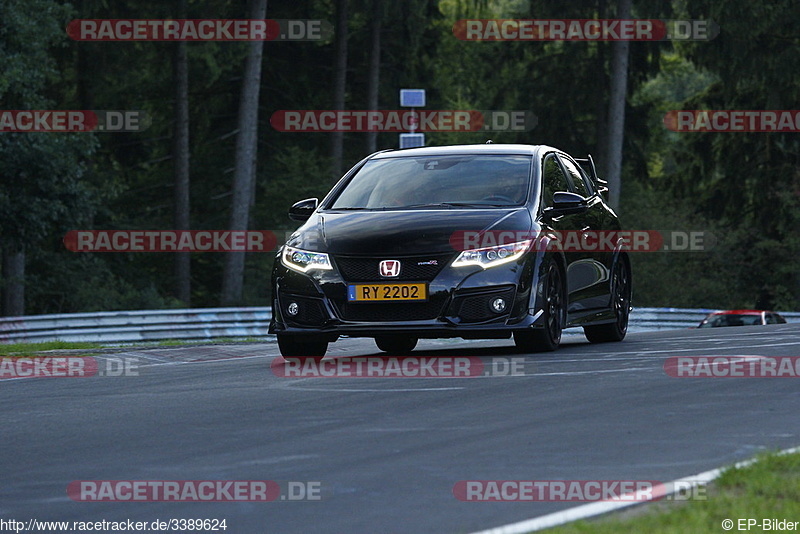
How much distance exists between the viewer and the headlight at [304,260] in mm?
12617

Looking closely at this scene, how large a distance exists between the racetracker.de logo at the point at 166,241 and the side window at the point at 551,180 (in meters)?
29.8

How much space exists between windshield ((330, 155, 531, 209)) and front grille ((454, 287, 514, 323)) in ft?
3.85

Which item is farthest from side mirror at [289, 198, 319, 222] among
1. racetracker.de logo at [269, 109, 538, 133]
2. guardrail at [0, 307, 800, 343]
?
racetracker.de logo at [269, 109, 538, 133]

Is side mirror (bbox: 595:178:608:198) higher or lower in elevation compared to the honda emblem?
higher

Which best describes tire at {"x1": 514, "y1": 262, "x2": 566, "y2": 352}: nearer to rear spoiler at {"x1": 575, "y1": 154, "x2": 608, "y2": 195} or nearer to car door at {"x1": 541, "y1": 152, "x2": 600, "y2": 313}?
car door at {"x1": 541, "y1": 152, "x2": 600, "y2": 313}

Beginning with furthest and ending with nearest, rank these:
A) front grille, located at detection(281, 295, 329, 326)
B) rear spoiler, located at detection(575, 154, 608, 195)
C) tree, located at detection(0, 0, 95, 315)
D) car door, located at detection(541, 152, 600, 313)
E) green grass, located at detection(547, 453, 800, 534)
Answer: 1. tree, located at detection(0, 0, 95, 315)
2. rear spoiler, located at detection(575, 154, 608, 195)
3. car door, located at detection(541, 152, 600, 313)
4. front grille, located at detection(281, 295, 329, 326)
5. green grass, located at detection(547, 453, 800, 534)

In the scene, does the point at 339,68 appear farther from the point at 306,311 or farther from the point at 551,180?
the point at 306,311

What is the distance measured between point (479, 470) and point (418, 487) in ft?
1.53

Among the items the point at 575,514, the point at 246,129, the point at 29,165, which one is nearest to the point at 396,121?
the point at 246,129

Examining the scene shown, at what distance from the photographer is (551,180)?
14383mm

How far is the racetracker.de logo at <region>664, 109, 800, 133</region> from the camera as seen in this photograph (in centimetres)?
5219

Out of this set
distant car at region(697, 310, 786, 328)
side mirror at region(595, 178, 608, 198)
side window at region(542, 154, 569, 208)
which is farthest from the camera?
distant car at region(697, 310, 786, 328)

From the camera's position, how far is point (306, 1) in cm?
5069

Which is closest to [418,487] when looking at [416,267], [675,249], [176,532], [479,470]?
[479,470]
